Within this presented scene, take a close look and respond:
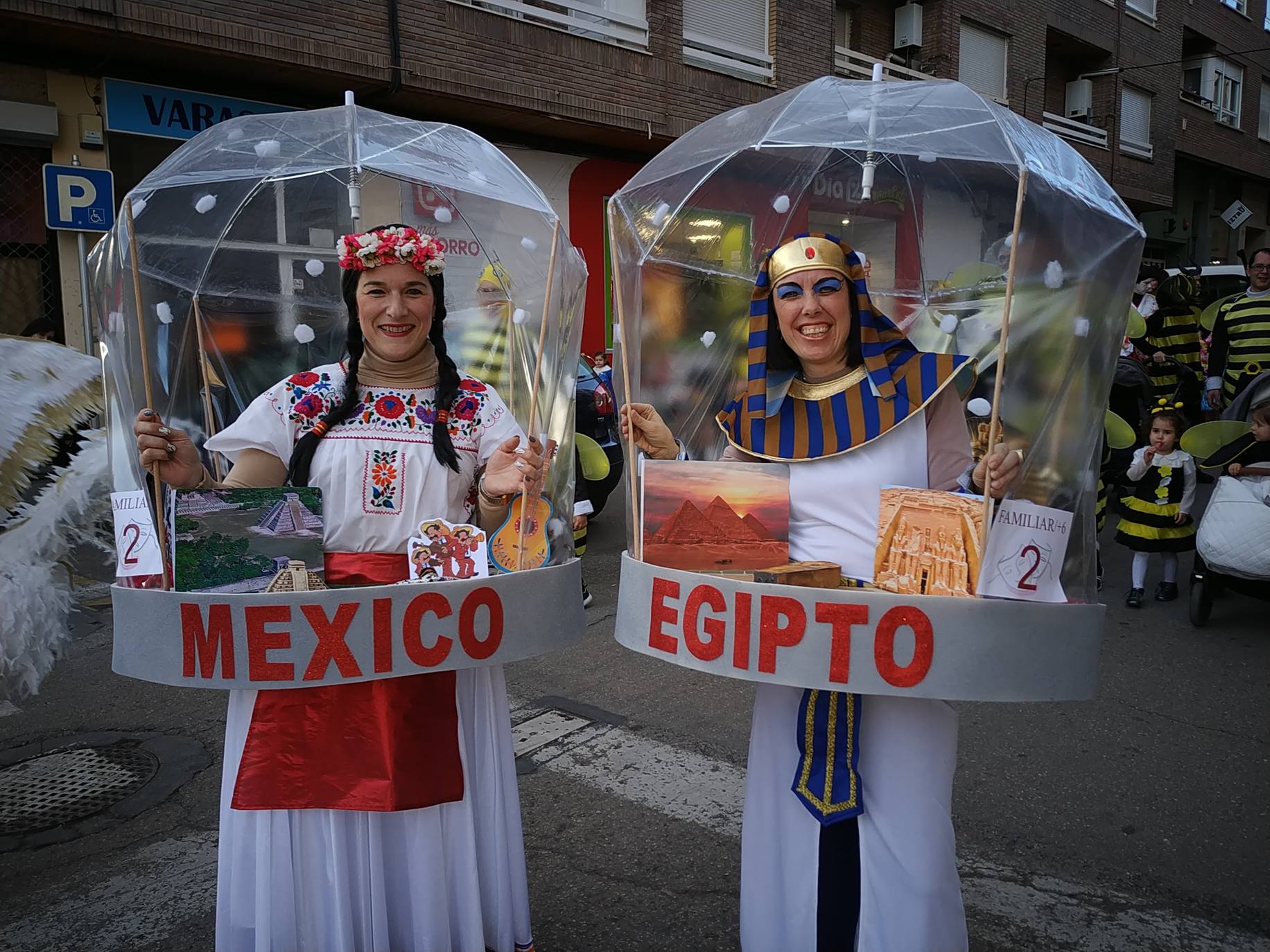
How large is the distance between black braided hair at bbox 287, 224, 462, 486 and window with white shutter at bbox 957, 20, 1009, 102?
17.7m

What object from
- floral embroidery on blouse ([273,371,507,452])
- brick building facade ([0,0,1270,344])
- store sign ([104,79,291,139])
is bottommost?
floral embroidery on blouse ([273,371,507,452])

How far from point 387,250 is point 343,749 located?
3.89 ft

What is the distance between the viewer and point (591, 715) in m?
4.52

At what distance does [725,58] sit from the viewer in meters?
14.9

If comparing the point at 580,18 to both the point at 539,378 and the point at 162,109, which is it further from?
the point at 539,378

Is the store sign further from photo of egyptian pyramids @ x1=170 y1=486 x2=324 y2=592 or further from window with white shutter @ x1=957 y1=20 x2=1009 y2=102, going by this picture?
window with white shutter @ x1=957 y1=20 x2=1009 y2=102

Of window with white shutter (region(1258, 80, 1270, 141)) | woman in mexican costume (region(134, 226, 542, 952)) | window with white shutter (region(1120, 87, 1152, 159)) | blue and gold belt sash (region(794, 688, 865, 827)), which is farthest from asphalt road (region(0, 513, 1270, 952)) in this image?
window with white shutter (region(1258, 80, 1270, 141))

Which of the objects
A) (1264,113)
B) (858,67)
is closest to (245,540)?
(858,67)

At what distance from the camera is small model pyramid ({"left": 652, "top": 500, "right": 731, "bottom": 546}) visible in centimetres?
233

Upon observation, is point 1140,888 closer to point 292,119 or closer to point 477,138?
point 477,138

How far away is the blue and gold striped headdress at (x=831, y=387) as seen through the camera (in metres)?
2.35

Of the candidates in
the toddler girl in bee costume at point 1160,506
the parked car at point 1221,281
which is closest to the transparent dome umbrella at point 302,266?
the toddler girl in bee costume at point 1160,506

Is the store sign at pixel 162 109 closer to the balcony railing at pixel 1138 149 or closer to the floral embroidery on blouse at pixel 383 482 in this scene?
the floral embroidery on blouse at pixel 383 482

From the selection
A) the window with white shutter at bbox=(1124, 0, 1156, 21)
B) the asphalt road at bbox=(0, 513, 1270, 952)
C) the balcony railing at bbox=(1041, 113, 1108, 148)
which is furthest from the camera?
the window with white shutter at bbox=(1124, 0, 1156, 21)
